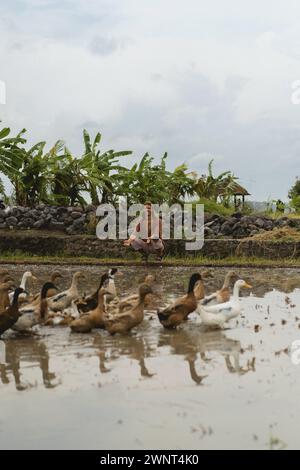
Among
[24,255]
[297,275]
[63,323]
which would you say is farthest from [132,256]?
[63,323]

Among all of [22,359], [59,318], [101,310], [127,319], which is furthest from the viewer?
[59,318]

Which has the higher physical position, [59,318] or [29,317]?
[29,317]

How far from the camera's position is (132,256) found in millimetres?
21250

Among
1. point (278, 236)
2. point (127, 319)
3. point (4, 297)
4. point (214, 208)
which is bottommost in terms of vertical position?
point (127, 319)

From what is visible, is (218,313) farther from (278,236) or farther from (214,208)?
(214,208)

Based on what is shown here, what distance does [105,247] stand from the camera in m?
21.6

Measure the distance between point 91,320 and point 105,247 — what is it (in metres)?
12.2

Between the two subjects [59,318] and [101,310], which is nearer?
[101,310]

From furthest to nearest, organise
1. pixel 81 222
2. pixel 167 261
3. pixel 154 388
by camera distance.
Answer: pixel 81 222 → pixel 167 261 → pixel 154 388

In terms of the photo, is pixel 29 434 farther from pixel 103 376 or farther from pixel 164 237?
pixel 164 237

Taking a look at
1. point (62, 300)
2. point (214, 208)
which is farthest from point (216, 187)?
point (62, 300)

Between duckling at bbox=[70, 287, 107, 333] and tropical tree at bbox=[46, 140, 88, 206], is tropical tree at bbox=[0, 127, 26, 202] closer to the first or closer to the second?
tropical tree at bbox=[46, 140, 88, 206]

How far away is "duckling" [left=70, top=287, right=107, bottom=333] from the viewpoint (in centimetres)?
946
